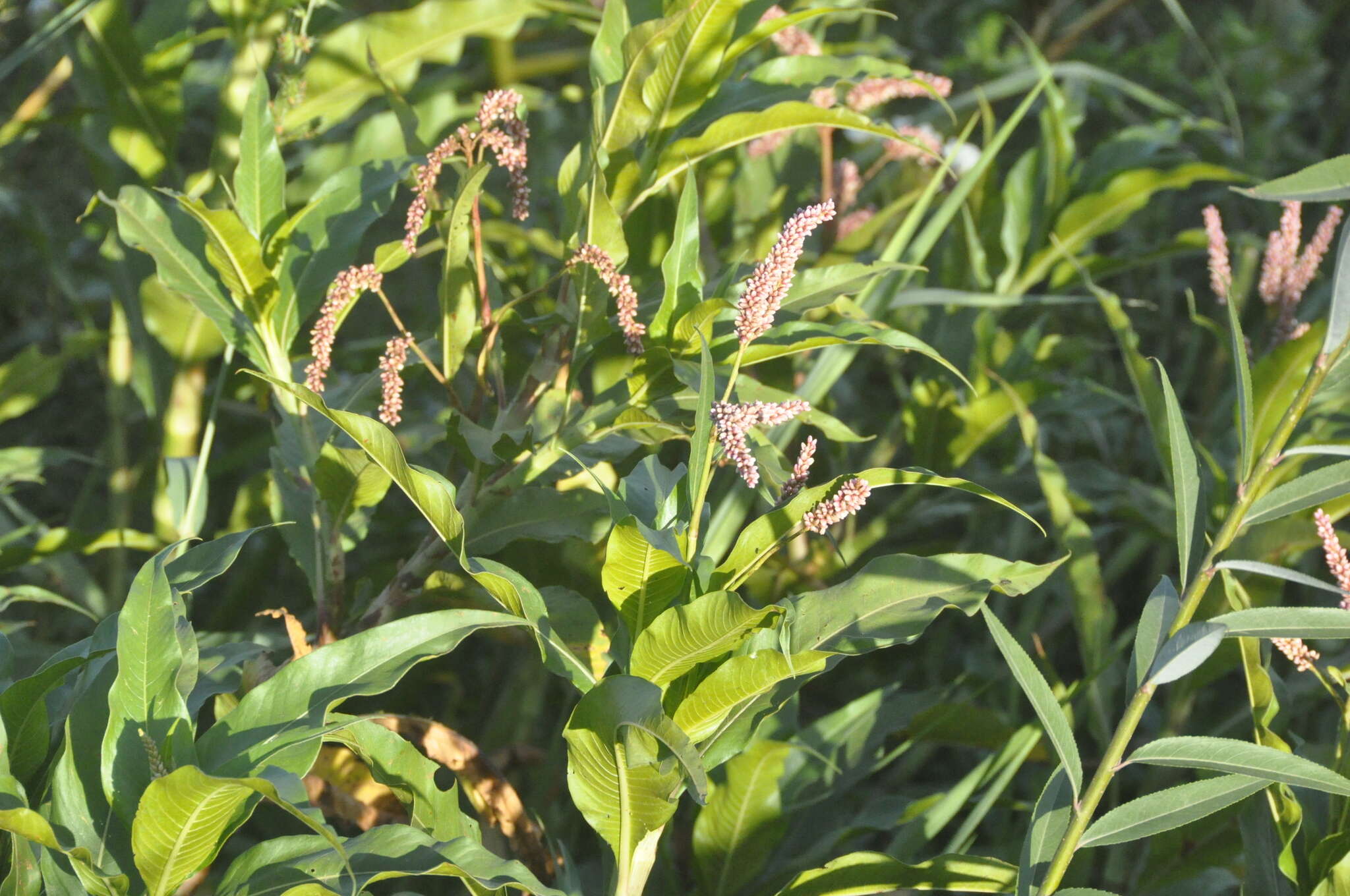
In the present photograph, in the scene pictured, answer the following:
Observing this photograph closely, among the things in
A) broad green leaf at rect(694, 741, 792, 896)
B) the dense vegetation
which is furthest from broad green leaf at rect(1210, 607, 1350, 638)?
broad green leaf at rect(694, 741, 792, 896)

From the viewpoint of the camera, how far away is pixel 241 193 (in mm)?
769

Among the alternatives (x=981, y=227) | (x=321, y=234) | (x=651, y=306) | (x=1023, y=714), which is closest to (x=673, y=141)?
(x=651, y=306)

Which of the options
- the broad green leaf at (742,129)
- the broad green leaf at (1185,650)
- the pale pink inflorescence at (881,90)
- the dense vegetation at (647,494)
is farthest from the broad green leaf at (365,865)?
the pale pink inflorescence at (881,90)

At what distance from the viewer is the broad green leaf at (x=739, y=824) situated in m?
0.80

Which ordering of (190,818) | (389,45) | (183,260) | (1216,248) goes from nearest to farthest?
1. (190,818)
2. (183,260)
3. (1216,248)
4. (389,45)

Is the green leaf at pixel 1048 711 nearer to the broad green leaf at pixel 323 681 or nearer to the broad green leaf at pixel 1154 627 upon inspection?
the broad green leaf at pixel 1154 627

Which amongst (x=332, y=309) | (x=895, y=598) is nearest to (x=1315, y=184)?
(x=895, y=598)

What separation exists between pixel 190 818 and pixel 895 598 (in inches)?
13.5

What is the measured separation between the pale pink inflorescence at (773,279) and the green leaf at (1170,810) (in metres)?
0.32

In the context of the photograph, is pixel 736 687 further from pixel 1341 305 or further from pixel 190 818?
pixel 1341 305

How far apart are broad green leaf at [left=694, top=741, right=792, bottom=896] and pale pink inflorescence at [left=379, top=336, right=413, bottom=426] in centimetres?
34

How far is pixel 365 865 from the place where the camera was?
0.55 m

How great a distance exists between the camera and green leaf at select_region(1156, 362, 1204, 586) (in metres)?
0.63

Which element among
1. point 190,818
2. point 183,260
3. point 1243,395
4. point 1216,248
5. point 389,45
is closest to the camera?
point 190,818
